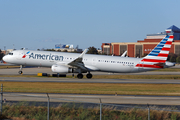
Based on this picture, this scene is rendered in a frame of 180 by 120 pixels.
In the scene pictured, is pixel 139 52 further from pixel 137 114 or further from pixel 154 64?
pixel 137 114

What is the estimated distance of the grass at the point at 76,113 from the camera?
49.1 ft

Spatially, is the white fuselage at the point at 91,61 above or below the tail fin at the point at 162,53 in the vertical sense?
below

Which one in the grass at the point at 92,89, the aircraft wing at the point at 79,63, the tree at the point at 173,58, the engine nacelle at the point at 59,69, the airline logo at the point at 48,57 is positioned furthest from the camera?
the tree at the point at 173,58

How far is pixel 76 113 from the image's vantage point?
15.6 metres

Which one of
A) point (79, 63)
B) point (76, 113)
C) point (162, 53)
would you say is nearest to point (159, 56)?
point (162, 53)

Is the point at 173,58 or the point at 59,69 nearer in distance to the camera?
the point at 59,69

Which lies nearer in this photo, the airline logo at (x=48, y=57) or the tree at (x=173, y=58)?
the airline logo at (x=48, y=57)

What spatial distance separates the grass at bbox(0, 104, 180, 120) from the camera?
15.0 metres

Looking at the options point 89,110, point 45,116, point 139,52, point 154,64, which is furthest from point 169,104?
point 139,52

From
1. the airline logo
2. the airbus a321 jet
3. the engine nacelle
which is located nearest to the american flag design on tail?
the airbus a321 jet

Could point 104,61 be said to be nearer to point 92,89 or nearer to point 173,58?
point 92,89

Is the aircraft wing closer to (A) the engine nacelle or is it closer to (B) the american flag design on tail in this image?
(A) the engine nacelle

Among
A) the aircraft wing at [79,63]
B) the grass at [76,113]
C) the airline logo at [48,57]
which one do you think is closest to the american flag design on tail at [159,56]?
the aircraft wing at [79,63]

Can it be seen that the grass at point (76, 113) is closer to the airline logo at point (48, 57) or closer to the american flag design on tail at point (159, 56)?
the airline logo at point (48, 57)
